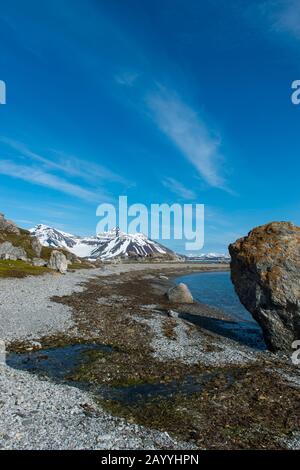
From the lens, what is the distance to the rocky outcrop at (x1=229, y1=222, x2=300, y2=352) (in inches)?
1035

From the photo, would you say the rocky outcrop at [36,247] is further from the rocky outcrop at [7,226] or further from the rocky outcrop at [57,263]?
the rocky outcrop at [57,263]

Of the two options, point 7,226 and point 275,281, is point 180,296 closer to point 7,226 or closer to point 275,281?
point 275,281

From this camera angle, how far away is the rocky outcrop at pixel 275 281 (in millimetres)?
26297

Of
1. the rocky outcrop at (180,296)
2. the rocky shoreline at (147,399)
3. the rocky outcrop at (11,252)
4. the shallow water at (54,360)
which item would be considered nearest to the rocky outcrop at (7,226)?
the rocky outcrop at (11,252)

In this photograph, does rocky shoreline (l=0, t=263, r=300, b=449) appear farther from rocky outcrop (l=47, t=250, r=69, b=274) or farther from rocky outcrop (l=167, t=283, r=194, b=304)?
rocky outcrop (l=47, t=250, r=69, b=274)

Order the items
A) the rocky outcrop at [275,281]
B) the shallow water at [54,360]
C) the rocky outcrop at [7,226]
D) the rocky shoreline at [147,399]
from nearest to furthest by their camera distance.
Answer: the rocky shoreline at [147,399], the shallow water at [54,360], the rocky outcrop at [275,281], the rocky outcrop at [7,226]

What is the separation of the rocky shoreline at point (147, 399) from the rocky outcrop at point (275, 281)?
2.13 meters

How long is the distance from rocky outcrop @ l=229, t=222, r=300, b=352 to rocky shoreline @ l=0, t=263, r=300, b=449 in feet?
7.00

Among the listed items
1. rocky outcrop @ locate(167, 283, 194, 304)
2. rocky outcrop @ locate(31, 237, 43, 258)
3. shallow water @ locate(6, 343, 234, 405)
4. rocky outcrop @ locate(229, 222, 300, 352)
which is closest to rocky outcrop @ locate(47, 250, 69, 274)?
rocky outcrop @ locate(31, 237, 43, 258)

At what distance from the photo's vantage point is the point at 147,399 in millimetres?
17062

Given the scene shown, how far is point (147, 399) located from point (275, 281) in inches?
561

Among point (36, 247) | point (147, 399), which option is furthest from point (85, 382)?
point (36, 247)
